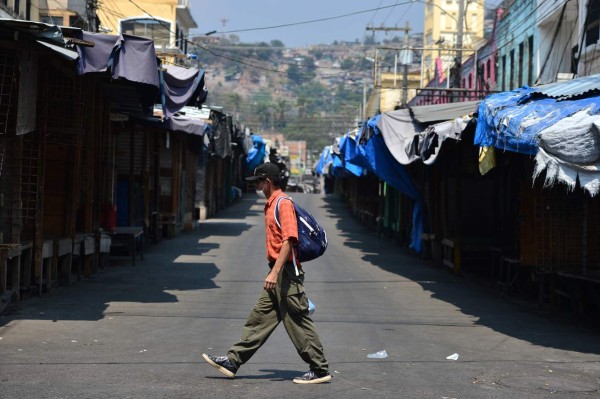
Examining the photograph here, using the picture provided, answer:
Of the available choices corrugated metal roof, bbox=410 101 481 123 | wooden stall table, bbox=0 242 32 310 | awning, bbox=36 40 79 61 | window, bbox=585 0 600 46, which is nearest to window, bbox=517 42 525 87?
window, bbox=585 0 600 46

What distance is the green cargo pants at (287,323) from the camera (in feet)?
26.8

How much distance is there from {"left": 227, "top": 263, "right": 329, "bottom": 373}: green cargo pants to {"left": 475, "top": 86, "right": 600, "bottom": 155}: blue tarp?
3785 millimetres

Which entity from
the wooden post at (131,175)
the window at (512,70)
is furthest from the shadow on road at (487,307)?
the window at (512,70)

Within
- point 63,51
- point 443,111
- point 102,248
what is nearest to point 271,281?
point 63,51

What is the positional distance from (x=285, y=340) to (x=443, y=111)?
8.45 meters

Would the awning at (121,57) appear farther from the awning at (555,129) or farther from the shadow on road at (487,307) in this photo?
the shadow on road at (487,307)

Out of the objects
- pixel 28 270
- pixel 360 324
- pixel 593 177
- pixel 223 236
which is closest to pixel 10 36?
pixel 28 270

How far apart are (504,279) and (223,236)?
12554mm

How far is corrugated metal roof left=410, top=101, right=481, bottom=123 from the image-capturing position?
56.6 feet

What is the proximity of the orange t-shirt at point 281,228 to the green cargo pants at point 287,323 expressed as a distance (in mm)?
196

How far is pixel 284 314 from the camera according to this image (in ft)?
27.1

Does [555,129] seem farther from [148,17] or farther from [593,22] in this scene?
[148,17]

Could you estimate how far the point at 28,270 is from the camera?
43.5 ft

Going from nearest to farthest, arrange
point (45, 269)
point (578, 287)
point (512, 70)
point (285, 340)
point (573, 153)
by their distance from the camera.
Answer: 1. point (573, 153)
2. point (285, 340)
3. point (578, 287)
4. point (45, 269)
5. point (512, 70)
